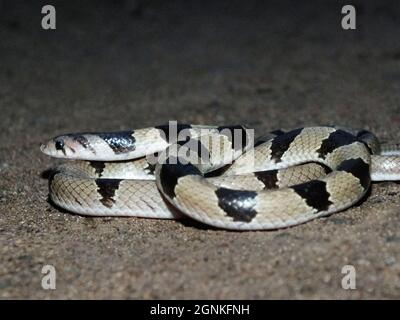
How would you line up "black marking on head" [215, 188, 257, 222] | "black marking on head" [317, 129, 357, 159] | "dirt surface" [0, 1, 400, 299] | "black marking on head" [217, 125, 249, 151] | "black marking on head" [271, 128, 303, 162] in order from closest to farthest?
1. "dirt surface" [0, 1, 400, 299]
2. "black marking on head" [215, 188, 257, 222]
3. "black marking on head" [317, 129, 357, 159]
4. "black marking on head" [271, 128, 303, 162]
5. "black marking on head" [217, 125, 249, 151]

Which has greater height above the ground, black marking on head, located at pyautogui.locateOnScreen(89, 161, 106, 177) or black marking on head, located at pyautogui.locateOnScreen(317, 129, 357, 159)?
black marking on head, located at pyautogui.locateOnScreen(317, 129, 357, 159)

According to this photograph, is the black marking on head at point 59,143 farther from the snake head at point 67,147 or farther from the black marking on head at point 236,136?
the black marking on head at point 236,136

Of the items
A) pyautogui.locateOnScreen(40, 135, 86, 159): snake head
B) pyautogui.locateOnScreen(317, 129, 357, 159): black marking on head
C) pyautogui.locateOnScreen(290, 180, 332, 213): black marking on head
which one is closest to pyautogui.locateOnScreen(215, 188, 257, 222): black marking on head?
pyautogui.locateOnScreen(290, 180, 332, 213): black marking on head

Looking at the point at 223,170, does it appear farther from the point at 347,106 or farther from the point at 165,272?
the point at 347,106

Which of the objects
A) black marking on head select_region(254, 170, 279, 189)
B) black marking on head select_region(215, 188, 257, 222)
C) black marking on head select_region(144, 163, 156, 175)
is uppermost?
black marking on head select_region(144, 163, 156, 175)

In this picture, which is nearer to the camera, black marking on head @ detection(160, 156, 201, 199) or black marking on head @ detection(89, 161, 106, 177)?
black marking on head @ detection(160, 156, 201, 199)

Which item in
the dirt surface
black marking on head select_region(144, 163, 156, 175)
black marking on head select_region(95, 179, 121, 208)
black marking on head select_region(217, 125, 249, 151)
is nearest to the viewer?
the dirt surface

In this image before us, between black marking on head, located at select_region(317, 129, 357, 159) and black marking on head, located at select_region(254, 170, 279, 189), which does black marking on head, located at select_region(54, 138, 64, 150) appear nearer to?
black marking on head, located at select_region(254, 170, 279, 189)

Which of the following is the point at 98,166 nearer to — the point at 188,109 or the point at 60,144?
the point at 60,144
